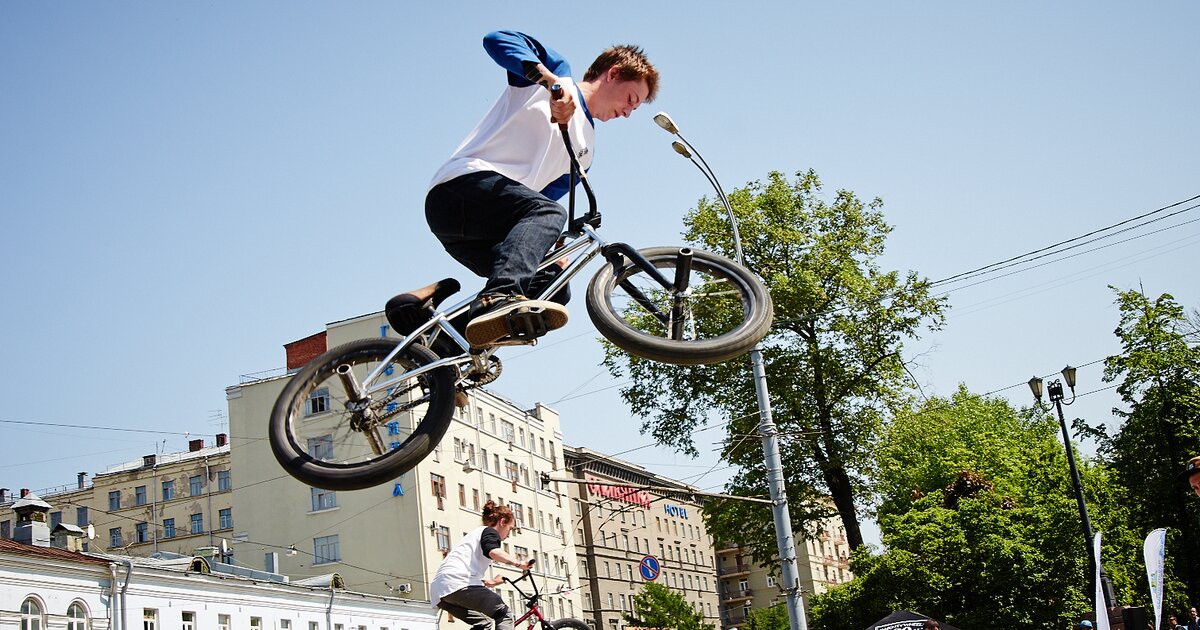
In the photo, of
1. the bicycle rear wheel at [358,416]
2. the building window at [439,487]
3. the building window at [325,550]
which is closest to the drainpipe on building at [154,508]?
the building window at [325,550]

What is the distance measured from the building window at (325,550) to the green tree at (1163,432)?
38.0 metres

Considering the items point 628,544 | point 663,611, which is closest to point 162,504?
point 663,611

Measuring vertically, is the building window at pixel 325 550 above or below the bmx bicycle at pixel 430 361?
above

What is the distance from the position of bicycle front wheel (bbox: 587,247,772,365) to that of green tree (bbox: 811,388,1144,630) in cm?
2598

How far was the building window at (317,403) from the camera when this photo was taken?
563 centimetres

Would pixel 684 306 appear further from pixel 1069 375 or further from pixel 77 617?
pixel 77 617

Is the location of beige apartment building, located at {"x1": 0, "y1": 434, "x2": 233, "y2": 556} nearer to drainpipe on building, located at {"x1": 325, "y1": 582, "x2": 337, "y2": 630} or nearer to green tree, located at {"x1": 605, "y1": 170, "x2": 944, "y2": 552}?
drainpipe on building, located at {"x1": 325, "y1": 582, "x2": 337, "y2": 630}

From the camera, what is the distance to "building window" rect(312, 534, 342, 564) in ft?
189

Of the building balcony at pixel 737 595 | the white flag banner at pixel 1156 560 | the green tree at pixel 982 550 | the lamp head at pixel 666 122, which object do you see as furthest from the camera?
the building balcony at pixel 737 595

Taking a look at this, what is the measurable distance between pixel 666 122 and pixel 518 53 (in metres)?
14.5

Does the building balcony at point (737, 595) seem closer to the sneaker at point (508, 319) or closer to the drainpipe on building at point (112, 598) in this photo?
the drainpipe on building at point (112, 598)

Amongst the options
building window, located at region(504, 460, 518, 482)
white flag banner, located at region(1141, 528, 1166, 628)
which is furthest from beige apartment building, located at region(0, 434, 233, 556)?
white flag banner, located at region(1141, 528, 1166, 628)

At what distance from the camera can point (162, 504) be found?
6869cm

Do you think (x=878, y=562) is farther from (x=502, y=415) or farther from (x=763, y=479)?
(x=502, y=415)
